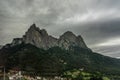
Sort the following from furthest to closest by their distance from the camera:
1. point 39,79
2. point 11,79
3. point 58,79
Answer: point 58,79, point 39,79, point 11,79

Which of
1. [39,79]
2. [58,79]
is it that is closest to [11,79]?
[39,79]

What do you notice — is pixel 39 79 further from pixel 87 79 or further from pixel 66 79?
pixel 87 79

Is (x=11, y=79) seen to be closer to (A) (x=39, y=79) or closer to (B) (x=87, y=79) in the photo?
(A) (x=39, y=79)

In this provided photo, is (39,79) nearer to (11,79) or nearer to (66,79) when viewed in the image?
(66,79)

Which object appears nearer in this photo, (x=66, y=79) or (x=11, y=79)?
(x=11, y=79)

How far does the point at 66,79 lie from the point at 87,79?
17.0m

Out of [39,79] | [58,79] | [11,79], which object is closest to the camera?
[11,79]

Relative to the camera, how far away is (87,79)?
191750 millimetres

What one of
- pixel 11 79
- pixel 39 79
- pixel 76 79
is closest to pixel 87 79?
pixel 76 79

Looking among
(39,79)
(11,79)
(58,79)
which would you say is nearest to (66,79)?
(58,79)

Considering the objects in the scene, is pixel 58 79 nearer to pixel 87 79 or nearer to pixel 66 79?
pixel 66 79

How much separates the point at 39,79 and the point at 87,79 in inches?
1502

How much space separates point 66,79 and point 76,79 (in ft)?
29.0

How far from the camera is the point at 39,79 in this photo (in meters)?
182
